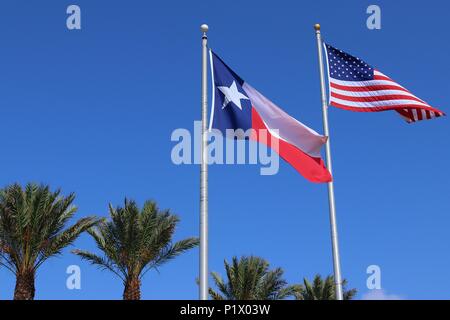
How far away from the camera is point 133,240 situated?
25.2 meters

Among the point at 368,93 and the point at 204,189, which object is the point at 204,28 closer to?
the point at 204,189

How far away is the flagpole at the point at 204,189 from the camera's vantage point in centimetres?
1202

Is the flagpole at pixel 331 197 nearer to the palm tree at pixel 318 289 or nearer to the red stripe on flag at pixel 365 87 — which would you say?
the red stripe on flag at pixel 365 87

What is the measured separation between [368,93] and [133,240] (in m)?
12.3

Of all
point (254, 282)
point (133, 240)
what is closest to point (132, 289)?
point (133, 240)

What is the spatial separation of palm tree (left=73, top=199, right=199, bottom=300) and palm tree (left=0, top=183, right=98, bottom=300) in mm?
1888

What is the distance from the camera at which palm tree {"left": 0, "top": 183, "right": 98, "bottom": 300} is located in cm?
2350

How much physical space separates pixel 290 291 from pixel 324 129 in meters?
18.5

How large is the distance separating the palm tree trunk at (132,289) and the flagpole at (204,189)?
13.0 m

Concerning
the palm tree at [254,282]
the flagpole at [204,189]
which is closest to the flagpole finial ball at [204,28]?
the flagpole at [204,189]

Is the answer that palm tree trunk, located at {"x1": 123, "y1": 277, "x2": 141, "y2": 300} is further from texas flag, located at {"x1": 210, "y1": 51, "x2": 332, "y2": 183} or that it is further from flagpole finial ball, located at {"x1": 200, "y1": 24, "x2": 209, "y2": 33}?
flagpole finial ball, located at {"x1": 200, "y1": 24, "x2": 209, "y2": 33}

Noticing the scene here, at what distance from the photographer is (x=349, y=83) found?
17766 millimetres

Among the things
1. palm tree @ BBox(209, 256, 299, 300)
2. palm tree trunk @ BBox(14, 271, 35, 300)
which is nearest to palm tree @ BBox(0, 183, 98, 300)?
palm tree trunk @ BBox(14, 271, 35, 300)
